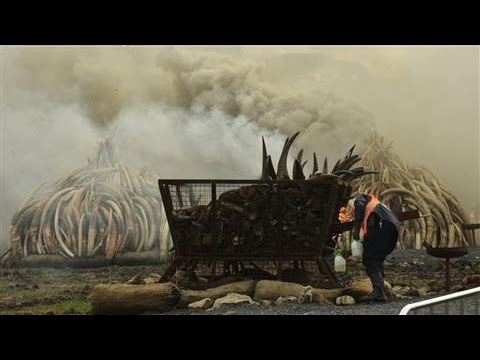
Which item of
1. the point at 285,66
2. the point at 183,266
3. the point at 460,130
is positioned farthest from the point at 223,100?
the point at 460,130

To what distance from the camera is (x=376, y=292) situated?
8.62 metres

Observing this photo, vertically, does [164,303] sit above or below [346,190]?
below

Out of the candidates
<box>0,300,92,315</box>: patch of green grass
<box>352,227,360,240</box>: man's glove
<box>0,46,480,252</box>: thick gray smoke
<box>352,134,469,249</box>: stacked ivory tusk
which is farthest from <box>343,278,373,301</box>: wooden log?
<box>0,300,92,315</box>: patch of green grass

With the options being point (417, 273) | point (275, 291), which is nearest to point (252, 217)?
point (275, 291)

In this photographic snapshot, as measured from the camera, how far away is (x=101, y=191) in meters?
8.73

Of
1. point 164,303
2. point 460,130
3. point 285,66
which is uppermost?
point 285,66

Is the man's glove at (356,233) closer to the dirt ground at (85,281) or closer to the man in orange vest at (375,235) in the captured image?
the man in orange vest at (375,235)

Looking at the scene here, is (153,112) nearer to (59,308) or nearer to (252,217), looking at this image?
(252,217)

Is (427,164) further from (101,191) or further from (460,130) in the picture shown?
(101,191)

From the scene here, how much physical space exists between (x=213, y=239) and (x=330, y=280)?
1.38m

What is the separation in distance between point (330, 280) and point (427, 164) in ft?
5.61

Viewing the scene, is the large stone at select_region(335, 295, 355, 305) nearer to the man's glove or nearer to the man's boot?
the man's boot

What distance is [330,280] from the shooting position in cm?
866

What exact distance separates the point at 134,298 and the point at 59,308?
2.88 ft
